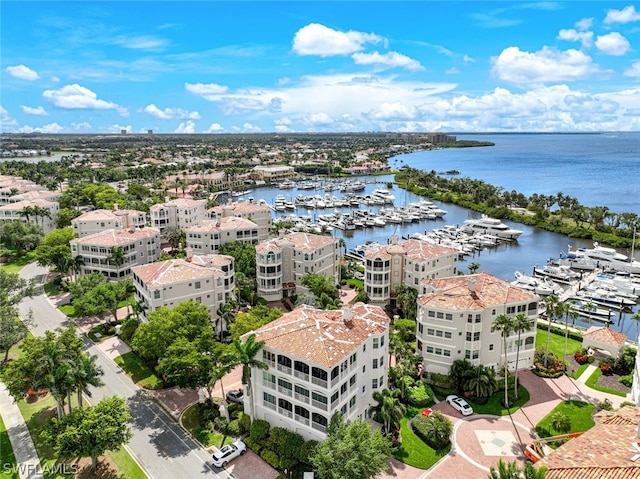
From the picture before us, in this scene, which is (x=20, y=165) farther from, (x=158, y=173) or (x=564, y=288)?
(x=564, y=288)

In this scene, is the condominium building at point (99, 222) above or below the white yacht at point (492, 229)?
above

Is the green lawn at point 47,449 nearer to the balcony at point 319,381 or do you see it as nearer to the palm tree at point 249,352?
the palm tree at point 249,352

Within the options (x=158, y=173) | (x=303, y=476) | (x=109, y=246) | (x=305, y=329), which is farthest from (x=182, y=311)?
(x=158, y=173)

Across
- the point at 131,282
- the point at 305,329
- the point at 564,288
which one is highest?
the point at 305,329

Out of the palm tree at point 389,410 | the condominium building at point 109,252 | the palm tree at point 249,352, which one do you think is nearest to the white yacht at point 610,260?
the palm tree at point 389,410

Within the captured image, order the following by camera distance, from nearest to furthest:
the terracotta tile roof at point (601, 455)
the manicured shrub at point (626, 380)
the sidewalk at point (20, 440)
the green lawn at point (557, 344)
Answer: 1. the terracotta tile roof at point (601, 455)
2. the sidewalk at point (20, 440)
3. the manicured shrub at point (626, 380)
4. the green lawn at point (557, 344)

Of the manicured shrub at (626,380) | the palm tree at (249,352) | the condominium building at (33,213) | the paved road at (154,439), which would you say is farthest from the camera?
the condominium building at (33,213)

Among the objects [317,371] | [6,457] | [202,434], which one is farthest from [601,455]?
[6,457]
